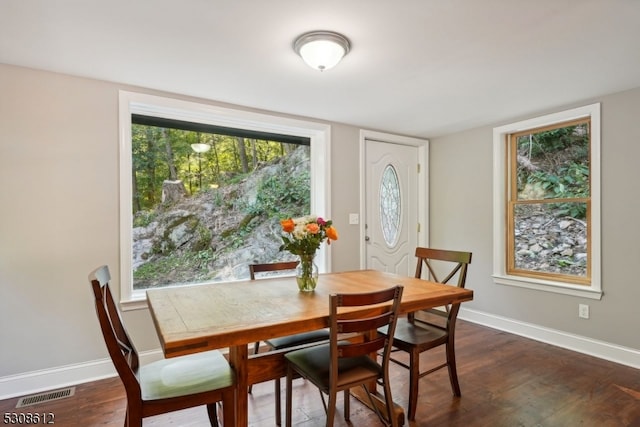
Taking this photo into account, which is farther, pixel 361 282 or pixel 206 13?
pixel 361 282

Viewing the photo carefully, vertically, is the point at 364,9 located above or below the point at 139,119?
above

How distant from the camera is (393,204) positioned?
4297mm

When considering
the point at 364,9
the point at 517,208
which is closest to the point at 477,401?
the point at 517,208

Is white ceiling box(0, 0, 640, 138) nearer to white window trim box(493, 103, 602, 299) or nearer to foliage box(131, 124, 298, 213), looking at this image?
white window trim box(493, 103, 602, 299)

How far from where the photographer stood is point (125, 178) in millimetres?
2666

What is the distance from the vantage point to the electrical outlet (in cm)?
305

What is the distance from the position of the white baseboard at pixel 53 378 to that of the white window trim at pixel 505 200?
12.4 ft

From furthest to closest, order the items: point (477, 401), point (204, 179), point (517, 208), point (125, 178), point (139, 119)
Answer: point (517, 208), point (204, 179), point (139, 119), point (125, 178), point (477, 401)

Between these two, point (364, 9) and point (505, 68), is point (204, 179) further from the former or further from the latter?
point (505, 68)

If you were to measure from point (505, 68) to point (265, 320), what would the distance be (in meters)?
2.31

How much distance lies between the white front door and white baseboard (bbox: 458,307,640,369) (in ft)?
3.26

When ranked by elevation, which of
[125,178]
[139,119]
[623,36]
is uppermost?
[623,36]

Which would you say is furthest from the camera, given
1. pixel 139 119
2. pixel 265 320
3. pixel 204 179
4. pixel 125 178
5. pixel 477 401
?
pixel 204 179

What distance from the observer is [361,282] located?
7.67 feet
